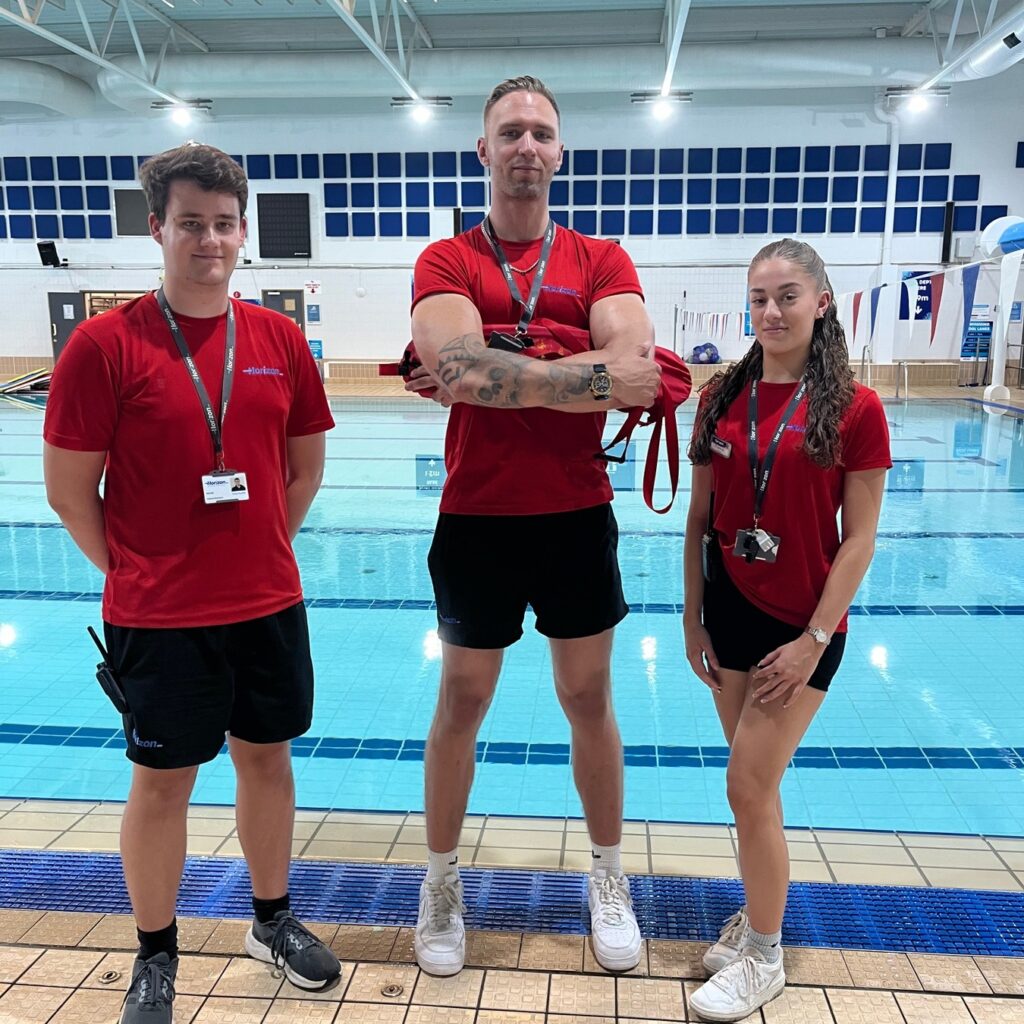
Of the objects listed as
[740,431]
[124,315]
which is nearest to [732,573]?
[740,431]

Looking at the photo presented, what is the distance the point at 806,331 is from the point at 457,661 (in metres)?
1.01

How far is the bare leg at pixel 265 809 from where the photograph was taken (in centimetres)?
186

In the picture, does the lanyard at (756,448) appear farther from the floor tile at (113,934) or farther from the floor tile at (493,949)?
the floor tile at (113,934)

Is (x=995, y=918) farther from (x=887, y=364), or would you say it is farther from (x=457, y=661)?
(x=887, y=364)

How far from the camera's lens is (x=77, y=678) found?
390 cm

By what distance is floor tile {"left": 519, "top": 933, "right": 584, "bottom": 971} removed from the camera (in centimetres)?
192

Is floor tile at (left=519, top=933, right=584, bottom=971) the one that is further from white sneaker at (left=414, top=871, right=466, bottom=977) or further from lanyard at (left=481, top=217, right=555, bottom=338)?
lanyard at (left=481, top=217, right=555, bottom=338)

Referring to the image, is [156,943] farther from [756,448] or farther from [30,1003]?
[756,448]

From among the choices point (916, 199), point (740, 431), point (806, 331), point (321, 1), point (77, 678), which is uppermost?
point (321, 1)

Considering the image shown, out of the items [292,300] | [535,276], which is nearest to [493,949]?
[535,276]

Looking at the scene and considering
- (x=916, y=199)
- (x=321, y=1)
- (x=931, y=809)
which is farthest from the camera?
(x=916, y=199)

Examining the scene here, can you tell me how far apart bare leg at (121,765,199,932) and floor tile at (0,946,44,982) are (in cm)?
35

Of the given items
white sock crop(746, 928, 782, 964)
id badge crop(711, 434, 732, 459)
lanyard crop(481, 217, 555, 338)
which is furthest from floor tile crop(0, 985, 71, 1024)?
id badge crop(711, 434, 732, 459)

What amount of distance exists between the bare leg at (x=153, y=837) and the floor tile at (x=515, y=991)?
27.0 inches
